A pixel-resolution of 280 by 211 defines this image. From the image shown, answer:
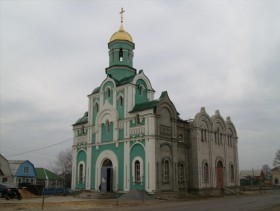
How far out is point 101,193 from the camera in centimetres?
3209

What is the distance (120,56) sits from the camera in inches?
1523

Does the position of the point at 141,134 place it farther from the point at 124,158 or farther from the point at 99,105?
the point at 99,105

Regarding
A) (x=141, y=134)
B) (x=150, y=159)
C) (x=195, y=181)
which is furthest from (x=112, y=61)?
→ (x=195, y=181)

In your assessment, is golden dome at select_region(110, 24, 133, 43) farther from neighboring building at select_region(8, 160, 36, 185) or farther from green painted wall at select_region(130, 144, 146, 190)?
neighboring building at select_region(8, 160, 36, 185)

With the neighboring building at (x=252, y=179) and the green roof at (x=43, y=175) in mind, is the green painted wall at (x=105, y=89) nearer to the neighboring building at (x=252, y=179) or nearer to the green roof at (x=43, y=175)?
the green roof at (x=43, y=175)

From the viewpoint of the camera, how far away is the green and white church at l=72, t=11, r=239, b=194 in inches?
1262

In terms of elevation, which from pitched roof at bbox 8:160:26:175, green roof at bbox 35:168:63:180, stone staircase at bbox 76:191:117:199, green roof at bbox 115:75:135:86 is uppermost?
green roof at bbox 115:75:135:86

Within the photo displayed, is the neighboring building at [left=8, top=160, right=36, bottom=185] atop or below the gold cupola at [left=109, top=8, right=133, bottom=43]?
below

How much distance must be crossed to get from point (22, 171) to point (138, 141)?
33.5 meters

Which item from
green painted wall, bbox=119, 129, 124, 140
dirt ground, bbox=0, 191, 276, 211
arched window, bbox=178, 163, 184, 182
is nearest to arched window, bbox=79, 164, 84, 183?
green painted wall, bbox=119, 129, 124, 140

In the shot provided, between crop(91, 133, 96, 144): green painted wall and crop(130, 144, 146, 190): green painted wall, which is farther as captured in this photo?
crop(91, 133, 96, 144): green painted wall

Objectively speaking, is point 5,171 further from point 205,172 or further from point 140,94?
point 205,172

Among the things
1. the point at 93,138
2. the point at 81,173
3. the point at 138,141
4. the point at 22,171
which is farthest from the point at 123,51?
the point at 22,171

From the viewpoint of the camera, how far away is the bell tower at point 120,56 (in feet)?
125
